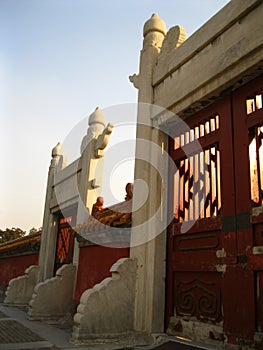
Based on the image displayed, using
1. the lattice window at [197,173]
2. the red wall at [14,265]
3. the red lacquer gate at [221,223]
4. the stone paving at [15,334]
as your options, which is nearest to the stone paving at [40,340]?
the stone paving at [15,334]

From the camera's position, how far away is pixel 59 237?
983cm

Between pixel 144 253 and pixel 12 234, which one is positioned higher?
pixel 12 234

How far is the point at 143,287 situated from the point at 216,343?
1275 mm

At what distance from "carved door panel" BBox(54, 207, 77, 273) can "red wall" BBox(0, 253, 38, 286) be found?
2.19m

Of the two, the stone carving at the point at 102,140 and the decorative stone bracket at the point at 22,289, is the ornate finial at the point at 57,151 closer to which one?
the stone carving at the point at 102,140

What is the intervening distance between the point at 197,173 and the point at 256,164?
3.27 ft

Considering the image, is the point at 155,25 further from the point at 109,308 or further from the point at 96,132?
the point at 109,308

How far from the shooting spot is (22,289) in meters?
10.0

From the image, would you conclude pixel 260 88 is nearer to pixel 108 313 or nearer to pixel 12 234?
pixel 108 313

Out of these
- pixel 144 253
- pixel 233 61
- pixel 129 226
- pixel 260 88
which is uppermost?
pixel 233 61

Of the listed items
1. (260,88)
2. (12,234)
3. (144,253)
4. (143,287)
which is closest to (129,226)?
(144,253)

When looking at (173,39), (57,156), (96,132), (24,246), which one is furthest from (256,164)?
(24,246)

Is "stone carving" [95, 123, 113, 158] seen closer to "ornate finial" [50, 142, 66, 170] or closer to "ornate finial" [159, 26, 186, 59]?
"ornate finial" [159, 26, 186, 59]

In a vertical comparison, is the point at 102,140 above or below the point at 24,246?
above
